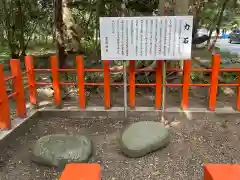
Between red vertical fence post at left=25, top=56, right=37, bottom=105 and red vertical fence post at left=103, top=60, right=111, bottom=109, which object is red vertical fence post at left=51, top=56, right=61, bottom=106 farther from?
red vertical fence post at left=103, top=60, right=111, bottom=109

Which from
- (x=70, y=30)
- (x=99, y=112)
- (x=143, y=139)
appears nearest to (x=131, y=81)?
(x=99, y=112)

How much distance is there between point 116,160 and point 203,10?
11.7 metres

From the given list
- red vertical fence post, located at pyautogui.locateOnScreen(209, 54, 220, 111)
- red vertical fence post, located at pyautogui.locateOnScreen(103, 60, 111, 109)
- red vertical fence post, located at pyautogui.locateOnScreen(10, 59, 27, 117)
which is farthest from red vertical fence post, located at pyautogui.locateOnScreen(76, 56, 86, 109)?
red vertical fence post, located at pyautogui.locateOnScreen(209, 54, 220, 111)

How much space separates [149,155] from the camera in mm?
3588

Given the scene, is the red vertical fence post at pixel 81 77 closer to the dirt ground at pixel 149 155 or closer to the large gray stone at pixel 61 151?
the dirt ground at pixel 149 155

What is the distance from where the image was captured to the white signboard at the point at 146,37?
4.02 metres

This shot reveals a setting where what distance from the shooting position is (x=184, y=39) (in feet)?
13.4

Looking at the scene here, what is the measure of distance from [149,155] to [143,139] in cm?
26

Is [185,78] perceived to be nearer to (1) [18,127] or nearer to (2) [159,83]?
(2) [159,83]

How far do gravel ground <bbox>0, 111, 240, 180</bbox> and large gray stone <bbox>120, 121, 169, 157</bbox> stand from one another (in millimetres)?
111

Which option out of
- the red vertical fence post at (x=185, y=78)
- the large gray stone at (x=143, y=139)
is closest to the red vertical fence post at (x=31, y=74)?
the large gray stone at (x=143, y=139)

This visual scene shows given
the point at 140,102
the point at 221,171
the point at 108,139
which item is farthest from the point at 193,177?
the point at 140,102

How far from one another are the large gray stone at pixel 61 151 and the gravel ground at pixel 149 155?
0.40ft

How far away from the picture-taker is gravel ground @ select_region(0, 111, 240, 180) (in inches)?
127
